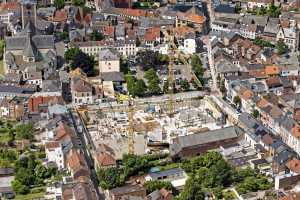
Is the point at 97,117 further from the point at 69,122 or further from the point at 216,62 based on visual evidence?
the point at 216,62

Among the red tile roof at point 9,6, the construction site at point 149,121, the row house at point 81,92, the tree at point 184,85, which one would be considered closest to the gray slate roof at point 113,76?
the row house at point 81,92

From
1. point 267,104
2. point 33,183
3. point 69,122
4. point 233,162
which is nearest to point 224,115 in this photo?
point 267,104

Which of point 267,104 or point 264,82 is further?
point 264,82

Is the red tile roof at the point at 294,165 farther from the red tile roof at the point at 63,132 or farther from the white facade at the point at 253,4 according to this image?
the white facade at the point at 253,4

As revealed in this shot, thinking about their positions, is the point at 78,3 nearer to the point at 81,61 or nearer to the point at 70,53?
the point at 70,53

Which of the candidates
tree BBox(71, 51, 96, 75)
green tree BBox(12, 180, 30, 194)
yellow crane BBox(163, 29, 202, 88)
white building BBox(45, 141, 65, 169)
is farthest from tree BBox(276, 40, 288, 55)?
green tree BBox(12, 180, 30, 194)

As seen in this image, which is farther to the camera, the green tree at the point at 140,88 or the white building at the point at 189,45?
the white building at the point at 189,45

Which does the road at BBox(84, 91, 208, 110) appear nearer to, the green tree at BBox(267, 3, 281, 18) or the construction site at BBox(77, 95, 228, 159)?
the construction site at BBox(77, 95, 228, 159)

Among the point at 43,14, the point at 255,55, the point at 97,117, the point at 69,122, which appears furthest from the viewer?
the point at 43,14
